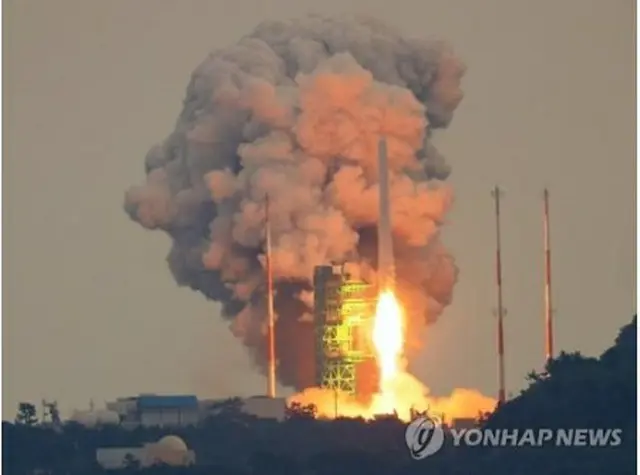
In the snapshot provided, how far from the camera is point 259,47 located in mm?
21578

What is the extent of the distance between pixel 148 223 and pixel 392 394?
2.92m

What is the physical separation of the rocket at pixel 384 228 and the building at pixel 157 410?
2.21m

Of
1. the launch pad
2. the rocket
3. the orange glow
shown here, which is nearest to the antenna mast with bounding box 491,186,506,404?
the orange glow

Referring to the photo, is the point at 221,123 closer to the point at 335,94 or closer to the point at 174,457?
the point at 335,94

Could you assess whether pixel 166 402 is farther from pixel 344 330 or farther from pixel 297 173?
pixel 297 173

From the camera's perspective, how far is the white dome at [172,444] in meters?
21.7

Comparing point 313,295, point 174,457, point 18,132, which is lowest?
point 174,457

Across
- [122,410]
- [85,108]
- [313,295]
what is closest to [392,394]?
[313,295]

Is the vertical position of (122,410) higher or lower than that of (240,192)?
lower

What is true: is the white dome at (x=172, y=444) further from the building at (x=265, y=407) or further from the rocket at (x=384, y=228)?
the rocket at (x=384, y=228)

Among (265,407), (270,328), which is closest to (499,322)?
(270,328)

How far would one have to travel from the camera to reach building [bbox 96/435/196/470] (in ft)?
71.2

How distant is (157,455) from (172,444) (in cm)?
18

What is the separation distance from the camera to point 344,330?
22031mm
